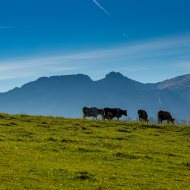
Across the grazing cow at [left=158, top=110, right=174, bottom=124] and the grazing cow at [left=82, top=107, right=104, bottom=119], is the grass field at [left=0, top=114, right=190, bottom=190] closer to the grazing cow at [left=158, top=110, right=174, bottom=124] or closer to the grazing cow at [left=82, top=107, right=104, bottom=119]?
the grazing cow at [left=158, top=110, right=174, bottom=124]

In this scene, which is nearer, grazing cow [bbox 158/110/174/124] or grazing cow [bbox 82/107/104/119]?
grazing cow [bbox 158/110/174/124]

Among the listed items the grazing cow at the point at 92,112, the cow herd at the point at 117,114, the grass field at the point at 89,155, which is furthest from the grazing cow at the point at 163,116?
the grass field at the point at 89,155

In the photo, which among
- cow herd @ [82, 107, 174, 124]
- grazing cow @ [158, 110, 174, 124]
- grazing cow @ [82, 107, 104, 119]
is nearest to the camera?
cow herd @ [82, 107, 174, 124]

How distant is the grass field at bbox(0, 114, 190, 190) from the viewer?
22.2m

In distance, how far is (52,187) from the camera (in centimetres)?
1998

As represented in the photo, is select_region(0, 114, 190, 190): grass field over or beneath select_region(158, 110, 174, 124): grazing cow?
beneath

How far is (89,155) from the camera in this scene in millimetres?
30688

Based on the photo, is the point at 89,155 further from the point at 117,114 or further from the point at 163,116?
the point at 163,116

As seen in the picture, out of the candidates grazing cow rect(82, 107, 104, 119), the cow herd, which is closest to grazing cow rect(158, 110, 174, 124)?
the cow herd

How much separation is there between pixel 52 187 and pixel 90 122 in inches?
1244

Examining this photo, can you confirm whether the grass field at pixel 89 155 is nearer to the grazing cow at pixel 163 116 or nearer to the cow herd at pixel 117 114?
the cow herd at pixel 117 114

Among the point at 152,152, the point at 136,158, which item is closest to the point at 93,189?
the point at 136,158

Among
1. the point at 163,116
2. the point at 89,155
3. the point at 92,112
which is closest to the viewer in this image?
the point at 89,155

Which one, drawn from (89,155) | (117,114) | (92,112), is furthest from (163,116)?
(89,155)
